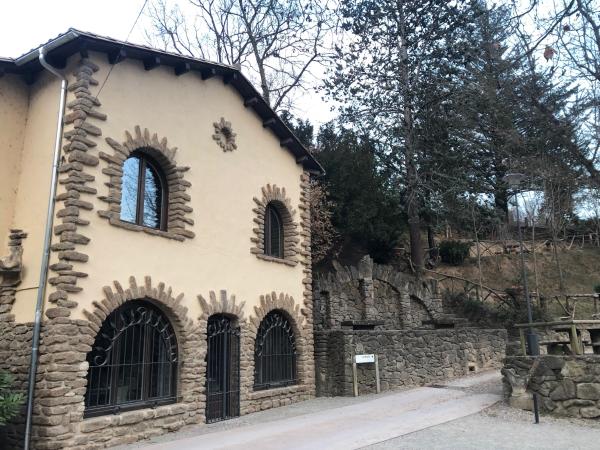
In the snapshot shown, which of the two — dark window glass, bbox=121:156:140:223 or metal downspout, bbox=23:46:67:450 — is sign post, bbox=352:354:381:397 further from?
metal downspout, bbox=23:46:67:450

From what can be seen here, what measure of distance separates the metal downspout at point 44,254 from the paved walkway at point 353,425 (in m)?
1.80

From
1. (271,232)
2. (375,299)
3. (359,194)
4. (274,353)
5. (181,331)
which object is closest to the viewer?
(181,331)

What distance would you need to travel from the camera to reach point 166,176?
996 centimetres

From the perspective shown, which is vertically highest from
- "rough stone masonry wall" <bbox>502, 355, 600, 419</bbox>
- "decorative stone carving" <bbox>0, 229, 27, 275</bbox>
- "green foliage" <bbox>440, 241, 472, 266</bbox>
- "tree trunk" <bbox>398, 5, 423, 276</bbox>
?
"tree trunk" <bbox>398, 5, 423, 276</bbox>

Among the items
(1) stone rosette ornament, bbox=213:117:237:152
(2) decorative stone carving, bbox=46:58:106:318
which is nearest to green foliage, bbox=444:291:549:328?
(1) stone rosette ornament, bbox=213:117:237:152

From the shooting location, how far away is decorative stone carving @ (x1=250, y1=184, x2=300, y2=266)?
38.6 ft

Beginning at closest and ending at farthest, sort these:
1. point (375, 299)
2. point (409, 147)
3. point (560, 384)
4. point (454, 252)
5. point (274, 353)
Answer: point (560, 384)
point (274, 353)
point (375, 299)
point (409, 147)
point (454, 252)

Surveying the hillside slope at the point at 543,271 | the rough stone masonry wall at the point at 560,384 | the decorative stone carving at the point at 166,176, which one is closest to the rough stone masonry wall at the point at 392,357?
the rough stone masonry wall at the point at 560,384

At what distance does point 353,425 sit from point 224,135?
6507 mm

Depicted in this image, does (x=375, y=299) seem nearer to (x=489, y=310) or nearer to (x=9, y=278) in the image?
(x=489, y=310)

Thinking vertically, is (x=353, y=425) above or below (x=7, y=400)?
below

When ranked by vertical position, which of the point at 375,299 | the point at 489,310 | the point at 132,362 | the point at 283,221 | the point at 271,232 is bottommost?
the point at 132,362

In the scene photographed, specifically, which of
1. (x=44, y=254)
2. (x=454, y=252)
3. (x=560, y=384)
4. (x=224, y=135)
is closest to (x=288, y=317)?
(x=224, y=135)

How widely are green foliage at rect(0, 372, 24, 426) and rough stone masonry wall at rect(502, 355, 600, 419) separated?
8182mm
